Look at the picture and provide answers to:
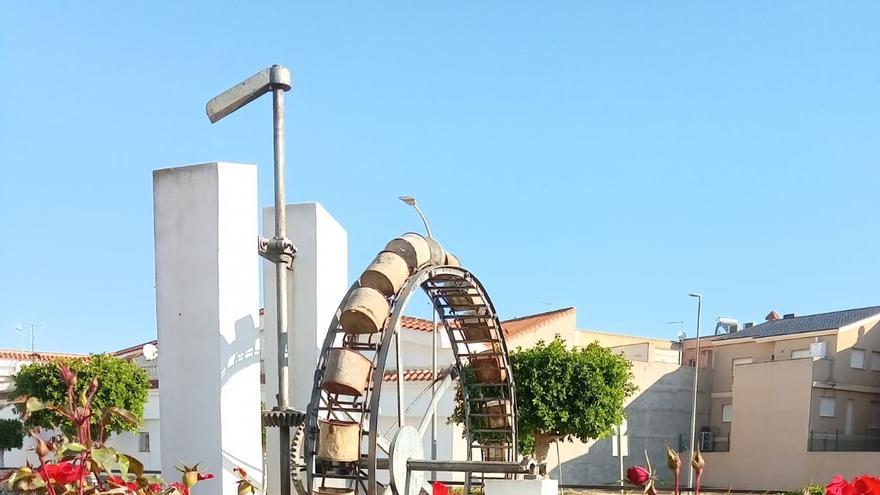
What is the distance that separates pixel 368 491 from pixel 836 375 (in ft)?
80.2

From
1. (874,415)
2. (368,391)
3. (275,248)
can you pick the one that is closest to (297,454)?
(368,391)

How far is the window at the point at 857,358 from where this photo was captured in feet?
92.5

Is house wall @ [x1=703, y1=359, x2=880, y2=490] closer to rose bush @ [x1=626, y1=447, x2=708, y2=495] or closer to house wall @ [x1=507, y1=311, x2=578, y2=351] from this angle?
house wall @ [x1=507, y1=311, x2=578, y2=351]

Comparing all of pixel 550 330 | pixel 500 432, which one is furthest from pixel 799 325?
pixel 500 432

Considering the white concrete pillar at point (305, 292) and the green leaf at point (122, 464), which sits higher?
the white concrete pillar at point (305, 292)

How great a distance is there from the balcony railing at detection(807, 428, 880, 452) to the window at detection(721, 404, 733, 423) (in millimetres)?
→ 4123

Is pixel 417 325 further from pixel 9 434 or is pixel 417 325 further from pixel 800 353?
pixel 800 353

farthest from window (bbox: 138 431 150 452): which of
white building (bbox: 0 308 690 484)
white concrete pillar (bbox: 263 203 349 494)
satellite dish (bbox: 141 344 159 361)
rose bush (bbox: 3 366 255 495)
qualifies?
rose bush (bbox: 3 366 255 495)

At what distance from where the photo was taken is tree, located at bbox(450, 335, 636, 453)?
17.4 m

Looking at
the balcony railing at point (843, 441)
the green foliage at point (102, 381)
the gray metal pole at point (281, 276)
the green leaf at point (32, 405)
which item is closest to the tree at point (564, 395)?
the green foliage at point (102, 381)

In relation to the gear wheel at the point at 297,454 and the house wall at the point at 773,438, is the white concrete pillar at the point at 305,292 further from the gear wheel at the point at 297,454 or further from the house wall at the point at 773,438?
the house wall at the point at 773,438

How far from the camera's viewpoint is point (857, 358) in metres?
28.4

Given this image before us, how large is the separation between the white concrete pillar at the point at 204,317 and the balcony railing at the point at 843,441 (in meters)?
25.4

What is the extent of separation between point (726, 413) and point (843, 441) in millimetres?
4564
